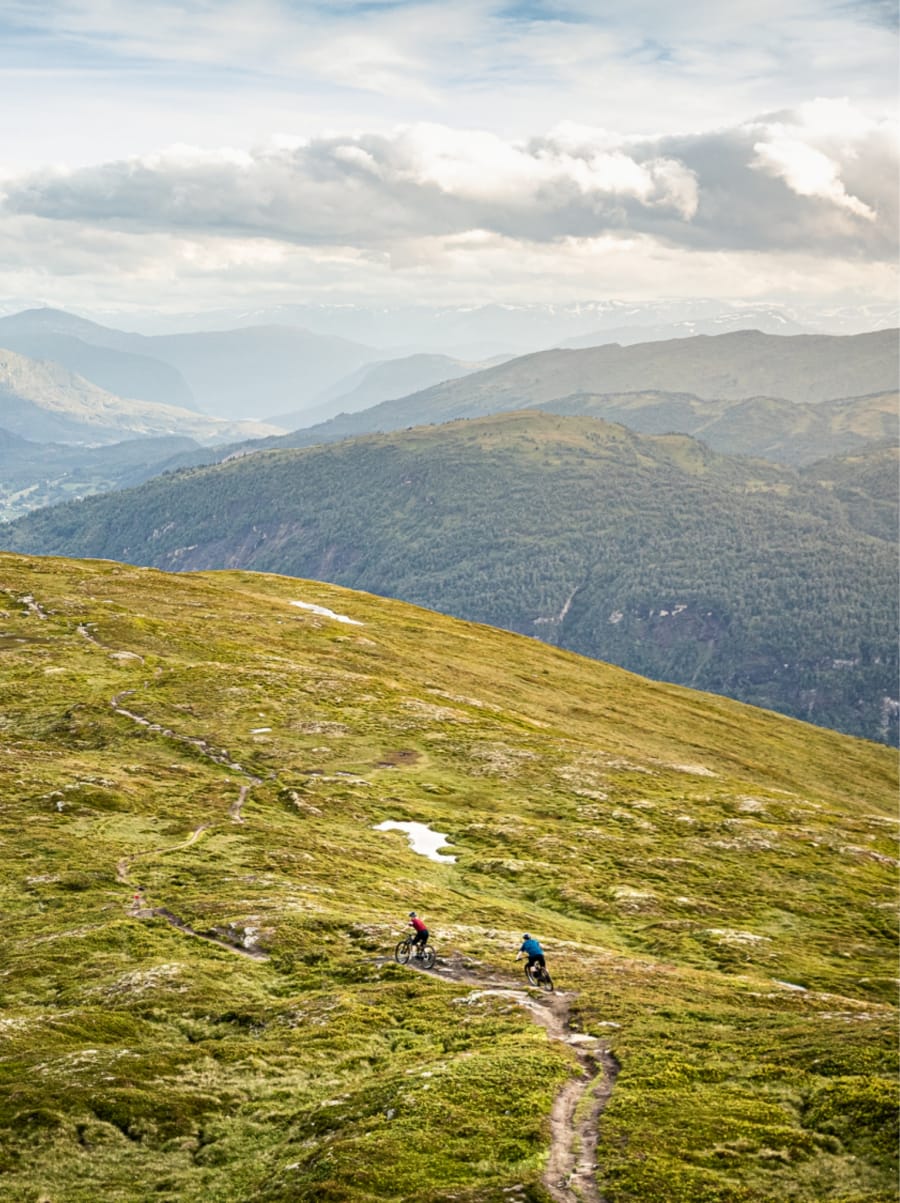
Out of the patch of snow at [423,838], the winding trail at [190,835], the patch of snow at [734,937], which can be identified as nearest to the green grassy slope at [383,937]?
the patch of snow at [734,937]

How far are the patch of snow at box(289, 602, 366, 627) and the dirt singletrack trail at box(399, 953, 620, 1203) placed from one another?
12119cm

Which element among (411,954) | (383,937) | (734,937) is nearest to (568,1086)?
(411,954)

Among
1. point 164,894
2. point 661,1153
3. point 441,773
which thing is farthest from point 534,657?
point 661,1153

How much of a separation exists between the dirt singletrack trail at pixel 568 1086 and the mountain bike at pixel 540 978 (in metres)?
0.53

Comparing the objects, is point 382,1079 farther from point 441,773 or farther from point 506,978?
point 441,773

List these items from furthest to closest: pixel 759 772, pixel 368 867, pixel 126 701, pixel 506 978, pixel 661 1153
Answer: pixel 759 772 < pixel 126 701 < pixel 368 867 < pixel 506 978 < pixel 661 1153

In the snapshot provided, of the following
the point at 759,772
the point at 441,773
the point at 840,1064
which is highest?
the point at 840,1064

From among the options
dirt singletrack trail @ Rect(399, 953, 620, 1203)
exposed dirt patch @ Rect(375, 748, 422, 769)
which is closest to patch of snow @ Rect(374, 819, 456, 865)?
exposed dirt patch @ Rect(375, 748, 422, 769)

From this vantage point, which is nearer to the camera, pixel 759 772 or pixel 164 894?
pixel 164 894

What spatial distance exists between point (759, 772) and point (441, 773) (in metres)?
62.0

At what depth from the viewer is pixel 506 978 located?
48094mm

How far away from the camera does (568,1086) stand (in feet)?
110

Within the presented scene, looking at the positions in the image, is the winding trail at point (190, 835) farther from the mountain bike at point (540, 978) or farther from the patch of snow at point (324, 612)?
the patch of snow at point (324, 612)

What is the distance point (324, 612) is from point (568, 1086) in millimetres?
144691
